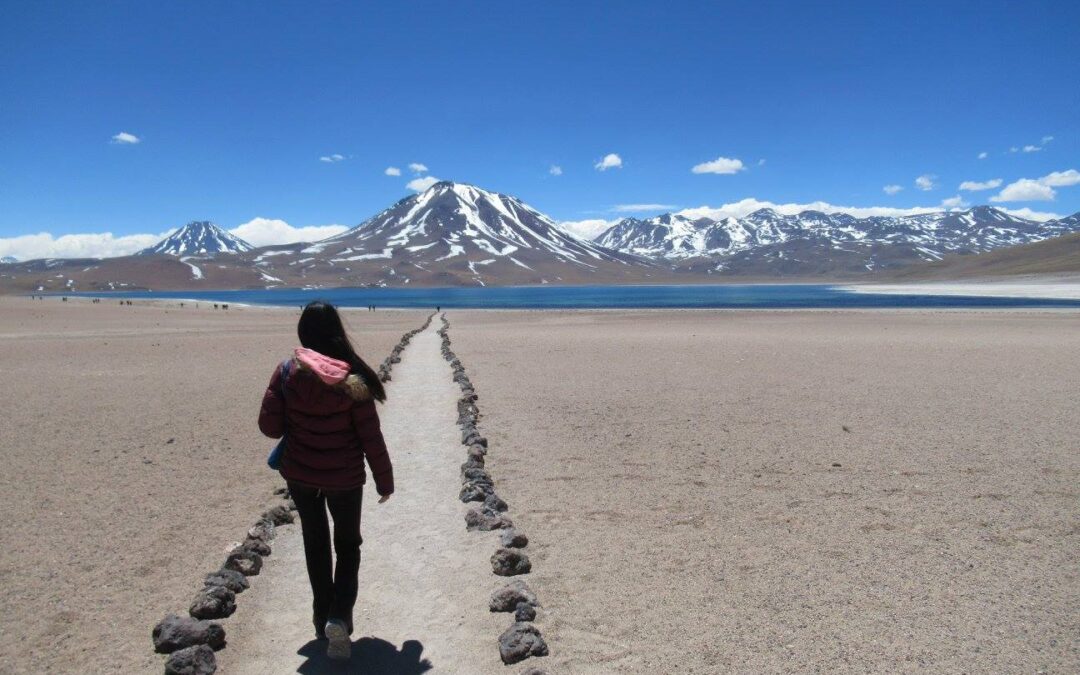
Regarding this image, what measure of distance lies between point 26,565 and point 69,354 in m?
22.9

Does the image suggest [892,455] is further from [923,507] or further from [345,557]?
[345,557]

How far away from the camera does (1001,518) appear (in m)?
8.25

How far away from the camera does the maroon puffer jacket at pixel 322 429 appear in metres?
5.07

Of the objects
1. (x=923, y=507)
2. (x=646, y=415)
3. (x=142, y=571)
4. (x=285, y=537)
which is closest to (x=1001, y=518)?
(x=923, y=507)

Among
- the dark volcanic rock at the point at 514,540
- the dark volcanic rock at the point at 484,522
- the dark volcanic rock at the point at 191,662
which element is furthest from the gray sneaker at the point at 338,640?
the dark volcanic rock at the point at 484,522

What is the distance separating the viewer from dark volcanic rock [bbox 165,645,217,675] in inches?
199

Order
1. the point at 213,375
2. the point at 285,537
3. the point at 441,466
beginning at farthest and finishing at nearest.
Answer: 1. the point at 213,375
2. the point at 441,466
3. the point at 285,537

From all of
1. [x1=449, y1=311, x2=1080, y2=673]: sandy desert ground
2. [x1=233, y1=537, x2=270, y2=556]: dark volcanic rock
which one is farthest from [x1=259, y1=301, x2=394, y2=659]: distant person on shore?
[x1=233, y1=537, x2=270, y2=556]: dark volcanic rock

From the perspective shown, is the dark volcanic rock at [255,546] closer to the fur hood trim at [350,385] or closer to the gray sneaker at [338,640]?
the gray sneaker at [338,640]

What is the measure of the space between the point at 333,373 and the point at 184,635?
2.47 m

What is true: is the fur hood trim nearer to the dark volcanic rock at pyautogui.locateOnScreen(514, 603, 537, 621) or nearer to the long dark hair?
the long dark hair

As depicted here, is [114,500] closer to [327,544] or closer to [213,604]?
[213,604]

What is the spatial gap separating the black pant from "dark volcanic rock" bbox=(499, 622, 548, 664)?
47.3 inches

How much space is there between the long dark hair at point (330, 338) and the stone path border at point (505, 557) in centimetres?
216
